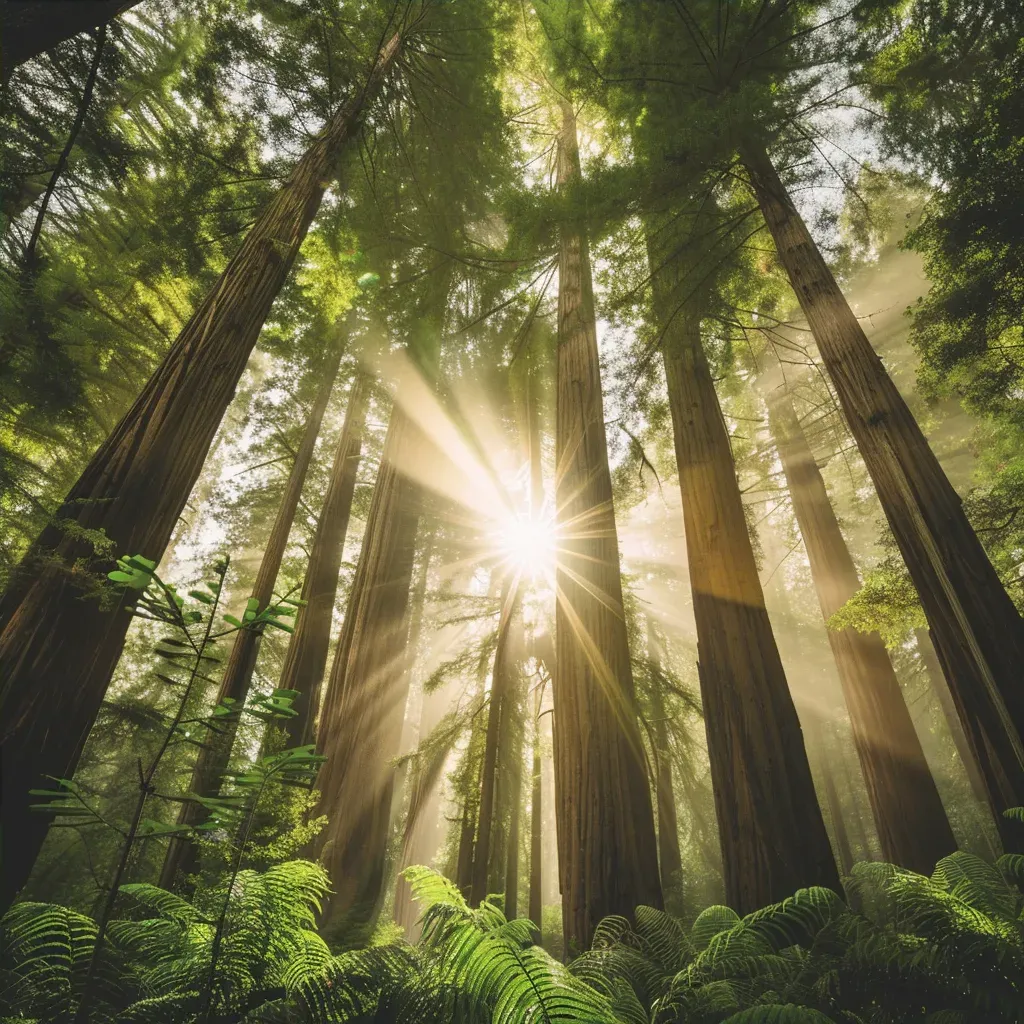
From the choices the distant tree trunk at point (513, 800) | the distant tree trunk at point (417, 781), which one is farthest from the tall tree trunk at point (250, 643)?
the distant tree trunk at point (513, 800)

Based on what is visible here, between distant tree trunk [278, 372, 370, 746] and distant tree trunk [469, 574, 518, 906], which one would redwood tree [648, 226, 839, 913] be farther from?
distant tree trunk [278, 372, 370, 746]

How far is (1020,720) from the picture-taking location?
2705 millimetres

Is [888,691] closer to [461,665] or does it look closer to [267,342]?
[461,665]

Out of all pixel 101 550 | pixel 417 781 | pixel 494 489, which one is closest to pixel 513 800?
pixel 417 781

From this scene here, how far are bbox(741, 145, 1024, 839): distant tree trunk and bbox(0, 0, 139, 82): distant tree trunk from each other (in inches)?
194

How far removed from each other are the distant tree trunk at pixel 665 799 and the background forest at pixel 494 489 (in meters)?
0.16

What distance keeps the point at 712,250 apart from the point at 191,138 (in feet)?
17.3

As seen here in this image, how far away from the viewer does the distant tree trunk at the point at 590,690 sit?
11.5 feet

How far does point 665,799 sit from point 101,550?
11720 mm

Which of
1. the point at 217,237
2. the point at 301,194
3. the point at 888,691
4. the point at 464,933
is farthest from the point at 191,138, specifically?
the point at 888,691

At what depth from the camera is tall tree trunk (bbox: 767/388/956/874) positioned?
5.87 meters

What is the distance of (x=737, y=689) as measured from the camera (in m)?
3.98

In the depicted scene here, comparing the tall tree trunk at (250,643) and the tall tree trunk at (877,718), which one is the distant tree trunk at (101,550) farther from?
the tall tree trunk at (877,718)

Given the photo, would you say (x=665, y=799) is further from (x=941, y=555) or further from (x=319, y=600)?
(x=941, y=555)
